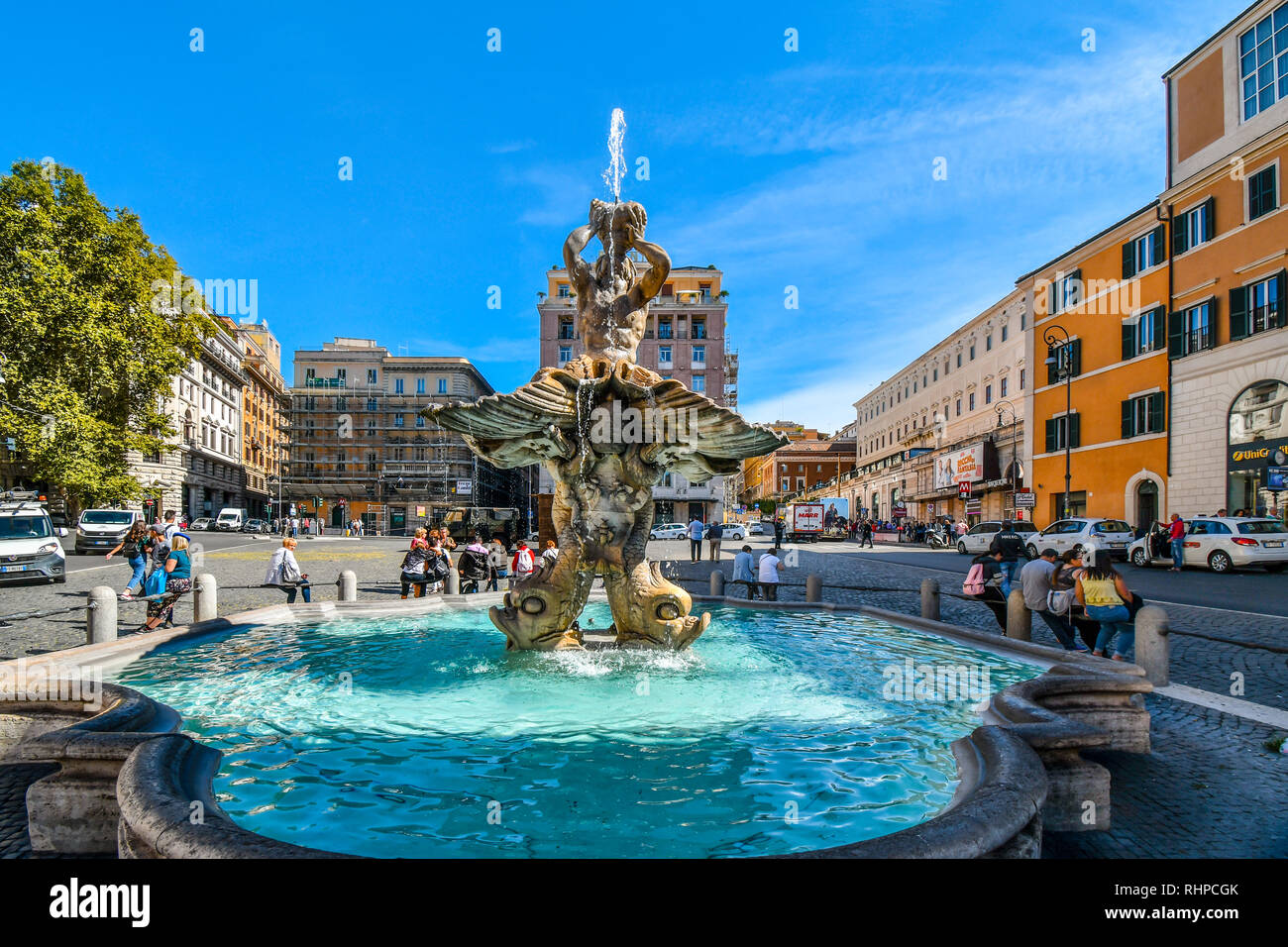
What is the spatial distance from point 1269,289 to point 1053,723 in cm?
2713

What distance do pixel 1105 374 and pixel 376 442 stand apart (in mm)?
66946

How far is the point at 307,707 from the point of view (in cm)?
471

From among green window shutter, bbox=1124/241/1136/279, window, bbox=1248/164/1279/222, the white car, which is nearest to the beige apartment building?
green window shutter, bbox=1124/241/1136/279

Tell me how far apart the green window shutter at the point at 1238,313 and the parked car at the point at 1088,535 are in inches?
294

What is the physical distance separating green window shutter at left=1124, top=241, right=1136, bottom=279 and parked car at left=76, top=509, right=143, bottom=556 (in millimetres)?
40851

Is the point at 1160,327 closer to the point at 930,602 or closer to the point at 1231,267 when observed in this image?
the point at 1231,267

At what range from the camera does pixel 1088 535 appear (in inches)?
889

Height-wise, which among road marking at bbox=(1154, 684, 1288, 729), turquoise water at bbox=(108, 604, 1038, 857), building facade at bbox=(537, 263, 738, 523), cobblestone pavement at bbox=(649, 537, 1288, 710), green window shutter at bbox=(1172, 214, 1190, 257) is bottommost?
cobblestone pavement at bbox=(649, 537, 1288, 710)

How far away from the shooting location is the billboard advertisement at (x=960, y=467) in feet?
142

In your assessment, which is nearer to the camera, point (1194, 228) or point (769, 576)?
point (769, 576)

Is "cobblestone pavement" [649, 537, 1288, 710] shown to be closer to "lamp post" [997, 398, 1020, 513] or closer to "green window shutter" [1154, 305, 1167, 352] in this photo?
"green window shutter" [1154, 305, 1167, 352]

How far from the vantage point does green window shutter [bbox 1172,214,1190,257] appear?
2581 cm

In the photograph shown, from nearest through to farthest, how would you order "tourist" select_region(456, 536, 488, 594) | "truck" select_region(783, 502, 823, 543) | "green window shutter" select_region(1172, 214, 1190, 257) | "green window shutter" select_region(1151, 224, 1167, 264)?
"tourist" select_region(456, 536, 488, 594), "green window shutter" select_region(1172, 214, 1190, 257), "green window shutter" select_region(1151, 224, 1167, 264), "truck" select_region(783, 502, 823, 543)

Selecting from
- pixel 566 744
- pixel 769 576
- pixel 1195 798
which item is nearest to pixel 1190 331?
pixel 769 576
